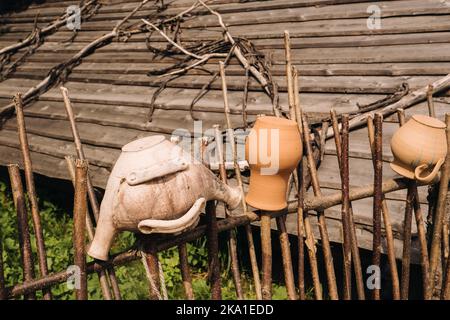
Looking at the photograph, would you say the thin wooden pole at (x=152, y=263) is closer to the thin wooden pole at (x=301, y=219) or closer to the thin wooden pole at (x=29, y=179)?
the thin wooden pole at (x=29, y=179)

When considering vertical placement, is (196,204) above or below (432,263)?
above

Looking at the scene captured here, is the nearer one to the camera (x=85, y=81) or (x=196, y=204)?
(x=196, y=204)

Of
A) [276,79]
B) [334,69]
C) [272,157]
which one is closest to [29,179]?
[272,157]

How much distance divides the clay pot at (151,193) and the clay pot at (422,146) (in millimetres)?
970

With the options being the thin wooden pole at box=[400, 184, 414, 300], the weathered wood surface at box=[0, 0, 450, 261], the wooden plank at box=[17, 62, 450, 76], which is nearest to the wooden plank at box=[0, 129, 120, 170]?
the weathered wood surface at box=[0, 0, 450, 261]

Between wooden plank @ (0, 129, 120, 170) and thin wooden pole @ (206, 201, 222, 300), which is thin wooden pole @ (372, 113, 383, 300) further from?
wooden plank @ (0, 129, 120, 170)

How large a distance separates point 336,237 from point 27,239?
6.07ft

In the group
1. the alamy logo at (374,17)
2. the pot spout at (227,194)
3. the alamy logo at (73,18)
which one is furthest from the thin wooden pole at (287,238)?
the alamy logo at (73,18)

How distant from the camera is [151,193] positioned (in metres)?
1.42

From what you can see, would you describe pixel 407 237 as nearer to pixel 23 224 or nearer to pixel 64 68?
pixel 23 224

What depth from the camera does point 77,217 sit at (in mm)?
1423

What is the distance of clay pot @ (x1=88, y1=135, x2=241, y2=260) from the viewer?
4.65 ft
